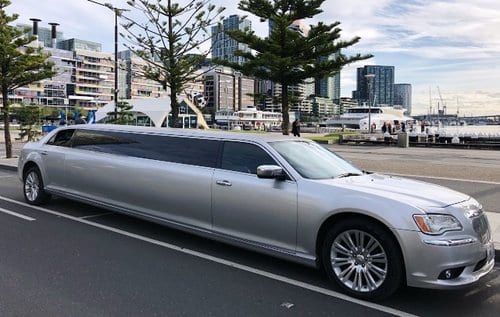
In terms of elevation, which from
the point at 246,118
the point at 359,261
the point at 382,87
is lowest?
the point at 359,261

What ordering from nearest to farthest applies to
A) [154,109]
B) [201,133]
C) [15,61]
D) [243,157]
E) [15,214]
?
[243,157] < [201,133] < [15,214] < [15,61] < [154,109]

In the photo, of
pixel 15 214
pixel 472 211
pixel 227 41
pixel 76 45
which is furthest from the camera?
pixel 76 45

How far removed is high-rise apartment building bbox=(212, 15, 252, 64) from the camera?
1498 cm

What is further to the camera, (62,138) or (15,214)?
(62,138)

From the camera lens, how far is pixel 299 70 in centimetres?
1633

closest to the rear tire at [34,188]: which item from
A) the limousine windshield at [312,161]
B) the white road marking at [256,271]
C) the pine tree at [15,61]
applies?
the white road marking at [256,271]

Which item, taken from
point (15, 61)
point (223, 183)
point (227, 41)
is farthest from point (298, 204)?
point (15, 61)

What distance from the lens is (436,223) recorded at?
469 cm

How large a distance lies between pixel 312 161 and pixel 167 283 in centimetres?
223

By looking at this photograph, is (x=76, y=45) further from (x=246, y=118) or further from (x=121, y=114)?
(x=121, y=114)

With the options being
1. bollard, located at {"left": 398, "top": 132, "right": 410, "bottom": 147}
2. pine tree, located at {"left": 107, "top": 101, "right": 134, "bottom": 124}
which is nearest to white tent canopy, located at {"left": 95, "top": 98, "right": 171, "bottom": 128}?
pine tree, located at {"left": 107, "top": 101, "right": 134, "bottom": 124}

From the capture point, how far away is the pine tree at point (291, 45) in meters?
16.1

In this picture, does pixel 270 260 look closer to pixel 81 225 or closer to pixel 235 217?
pixel 235 217

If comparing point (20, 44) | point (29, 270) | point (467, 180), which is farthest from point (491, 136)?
point (29, 270)
